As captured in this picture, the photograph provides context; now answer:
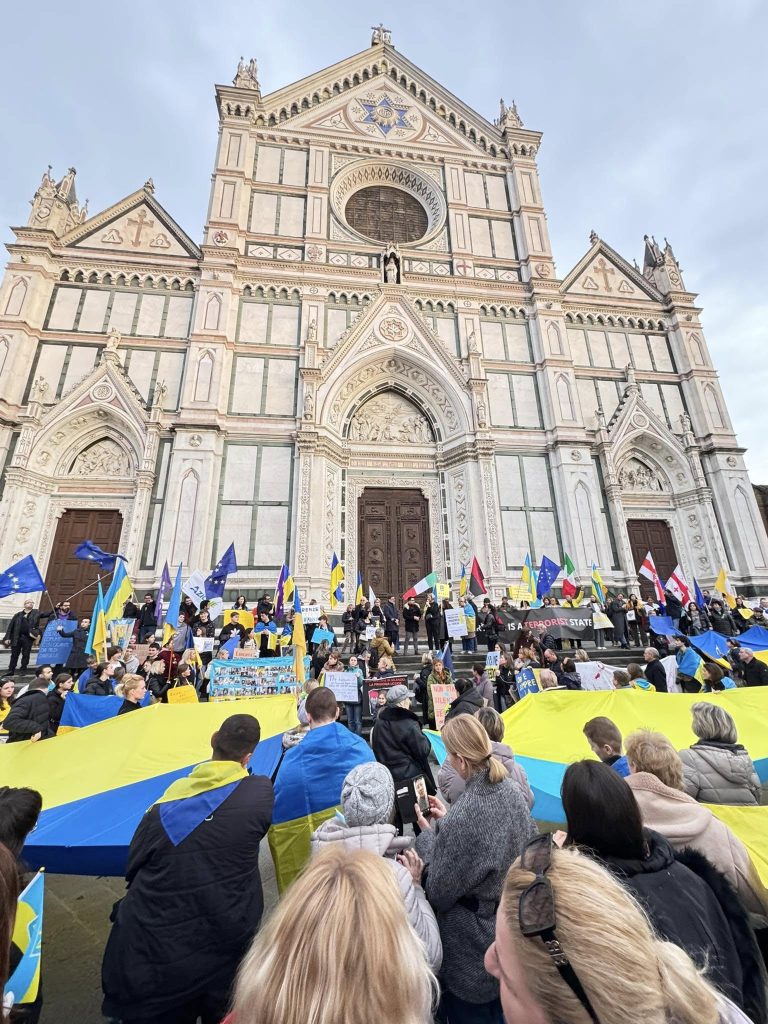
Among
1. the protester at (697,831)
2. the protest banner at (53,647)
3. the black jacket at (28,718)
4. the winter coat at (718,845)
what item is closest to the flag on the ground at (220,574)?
the protest banner at (53,647)

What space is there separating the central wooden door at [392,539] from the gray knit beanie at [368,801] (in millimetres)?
13988

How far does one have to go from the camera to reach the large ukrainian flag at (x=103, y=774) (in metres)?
2.91

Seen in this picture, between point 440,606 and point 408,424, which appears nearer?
point 440,606

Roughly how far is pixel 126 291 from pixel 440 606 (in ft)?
53.2

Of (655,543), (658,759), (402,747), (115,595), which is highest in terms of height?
(655,543)

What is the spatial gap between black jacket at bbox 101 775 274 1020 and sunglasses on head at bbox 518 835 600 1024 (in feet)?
4.83

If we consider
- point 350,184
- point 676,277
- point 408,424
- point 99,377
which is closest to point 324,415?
point 408,424

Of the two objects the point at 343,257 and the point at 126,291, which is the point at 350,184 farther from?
the point at 126,291

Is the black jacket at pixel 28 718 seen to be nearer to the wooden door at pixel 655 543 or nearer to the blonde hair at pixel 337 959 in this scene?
the blonde hair at pixel 337 959

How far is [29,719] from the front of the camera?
476 cm

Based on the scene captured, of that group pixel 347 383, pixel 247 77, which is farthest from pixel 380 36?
pixel 347 383

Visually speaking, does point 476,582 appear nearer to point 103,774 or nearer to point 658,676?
point 658,676

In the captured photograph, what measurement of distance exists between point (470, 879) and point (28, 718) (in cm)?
499

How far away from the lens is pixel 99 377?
1612 centimetres
